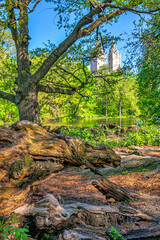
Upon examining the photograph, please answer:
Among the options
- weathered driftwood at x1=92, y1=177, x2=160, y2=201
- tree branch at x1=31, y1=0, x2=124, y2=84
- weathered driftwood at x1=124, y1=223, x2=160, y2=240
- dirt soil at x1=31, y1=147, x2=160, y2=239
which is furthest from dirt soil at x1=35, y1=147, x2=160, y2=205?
tree branch at x1=31, y1=0, x2=124, y2=84

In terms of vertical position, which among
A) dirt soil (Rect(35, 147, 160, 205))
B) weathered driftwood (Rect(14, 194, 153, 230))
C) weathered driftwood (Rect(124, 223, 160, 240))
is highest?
weathered driftwood (Rect(14, 194, 153, 230))

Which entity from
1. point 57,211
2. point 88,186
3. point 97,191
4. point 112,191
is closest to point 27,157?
point 57,211

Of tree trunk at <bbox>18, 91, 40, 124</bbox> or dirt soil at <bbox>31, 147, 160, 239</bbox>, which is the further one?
tree trunk at <bbox>18, 91, 40, 124</bbox>

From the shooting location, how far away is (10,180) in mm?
2330

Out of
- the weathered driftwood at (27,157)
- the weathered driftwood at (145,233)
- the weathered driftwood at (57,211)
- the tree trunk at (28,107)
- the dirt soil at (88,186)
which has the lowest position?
the dirt soil at (88,186)

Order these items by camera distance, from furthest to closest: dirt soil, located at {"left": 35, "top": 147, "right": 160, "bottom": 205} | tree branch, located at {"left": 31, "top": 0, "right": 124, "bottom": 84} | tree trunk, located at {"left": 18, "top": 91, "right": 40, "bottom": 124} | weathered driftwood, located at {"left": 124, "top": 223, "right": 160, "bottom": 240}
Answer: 1. tree trunk, located at {"left": 18, "top": 91, "right": 40, "bottom": 124}
2. tree branch, located at {"left": 31, "top": 0, "right": 124, "bottom": 84}
3. dirt soil, located at {"left": 35, "top": 147, "right": 160, "bottom": 205}
4. weathered driftwood, located at {"left": 124, "top": 223, "right": 160, "bottom": 240}

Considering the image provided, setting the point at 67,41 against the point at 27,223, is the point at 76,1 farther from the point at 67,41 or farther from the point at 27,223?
the point at 27,223

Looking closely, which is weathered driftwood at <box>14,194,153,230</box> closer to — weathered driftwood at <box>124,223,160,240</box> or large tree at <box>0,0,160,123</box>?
weathered driftwood at <box>124,223,160,240</box>

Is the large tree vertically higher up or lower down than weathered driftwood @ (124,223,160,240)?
higher up

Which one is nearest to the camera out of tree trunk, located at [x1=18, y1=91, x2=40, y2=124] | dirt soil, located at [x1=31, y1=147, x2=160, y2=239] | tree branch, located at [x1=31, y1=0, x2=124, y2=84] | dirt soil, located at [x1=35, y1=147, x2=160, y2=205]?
dirt soil, located at [x1=31, y1=147, x2=160, y2=239]

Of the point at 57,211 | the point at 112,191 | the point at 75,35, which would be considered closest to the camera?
the point at 57,211

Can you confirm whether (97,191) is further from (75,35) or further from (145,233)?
(75,35)

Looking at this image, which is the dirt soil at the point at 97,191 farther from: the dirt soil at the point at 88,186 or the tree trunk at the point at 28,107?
the tree trunk at the point at 28,107

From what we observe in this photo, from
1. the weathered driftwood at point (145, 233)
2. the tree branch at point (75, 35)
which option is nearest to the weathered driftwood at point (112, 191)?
the weathered driftwood at point (145, 233)
